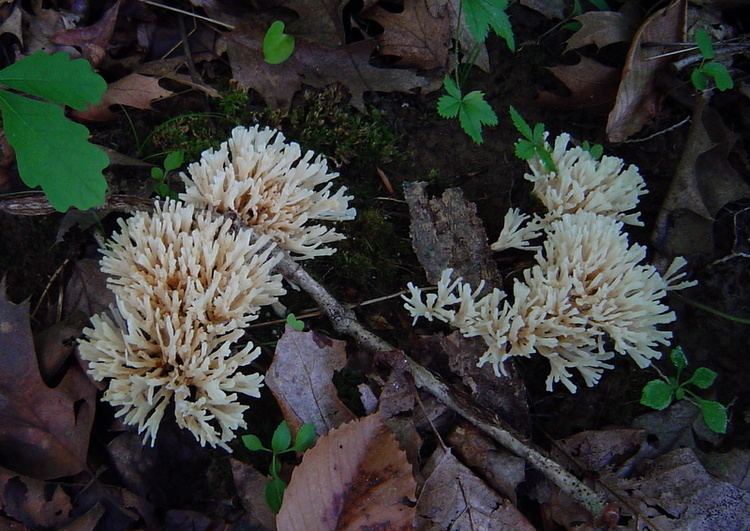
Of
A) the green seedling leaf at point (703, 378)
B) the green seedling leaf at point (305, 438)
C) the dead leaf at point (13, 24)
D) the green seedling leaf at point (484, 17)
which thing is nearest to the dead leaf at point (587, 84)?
the green seedling leaf at point (484, 17)

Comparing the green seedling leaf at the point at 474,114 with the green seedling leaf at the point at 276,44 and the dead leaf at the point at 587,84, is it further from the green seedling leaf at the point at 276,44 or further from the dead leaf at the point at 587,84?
the green seedling leaf at the point at 276,44

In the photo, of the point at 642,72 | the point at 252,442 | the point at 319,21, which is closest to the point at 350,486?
the point at 252,442

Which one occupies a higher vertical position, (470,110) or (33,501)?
(470,110)

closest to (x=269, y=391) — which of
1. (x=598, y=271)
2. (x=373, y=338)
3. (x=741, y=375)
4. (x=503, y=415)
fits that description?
(x=373, y=338)

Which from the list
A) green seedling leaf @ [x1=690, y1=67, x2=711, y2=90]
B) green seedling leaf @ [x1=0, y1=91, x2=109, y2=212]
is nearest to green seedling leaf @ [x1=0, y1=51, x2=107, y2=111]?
green seedling leaf @ [x1=0, y1=91, x2=109, y2=212]

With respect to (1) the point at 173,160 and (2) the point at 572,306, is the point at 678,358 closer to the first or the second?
(2) the point at 572,306
